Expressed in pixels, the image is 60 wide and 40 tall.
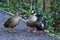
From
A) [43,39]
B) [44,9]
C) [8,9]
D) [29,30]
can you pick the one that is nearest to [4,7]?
[8,9]

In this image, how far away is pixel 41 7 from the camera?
12.8m

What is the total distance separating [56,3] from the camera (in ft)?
41.5

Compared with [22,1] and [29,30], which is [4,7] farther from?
[29,30]

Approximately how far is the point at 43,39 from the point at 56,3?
18.7ft

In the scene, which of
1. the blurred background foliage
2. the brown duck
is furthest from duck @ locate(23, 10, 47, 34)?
the blurred background foliage

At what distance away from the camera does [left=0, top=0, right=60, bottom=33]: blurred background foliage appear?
37.9 ft

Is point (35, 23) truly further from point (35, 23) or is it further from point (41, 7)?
point (41, 7)

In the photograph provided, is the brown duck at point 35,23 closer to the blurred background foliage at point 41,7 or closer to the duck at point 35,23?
the duck at point 35,23

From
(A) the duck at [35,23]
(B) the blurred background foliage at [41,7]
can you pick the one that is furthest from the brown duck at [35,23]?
(B) the blurred background foliage at [41,7]

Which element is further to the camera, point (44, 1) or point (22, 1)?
point (22, 1)

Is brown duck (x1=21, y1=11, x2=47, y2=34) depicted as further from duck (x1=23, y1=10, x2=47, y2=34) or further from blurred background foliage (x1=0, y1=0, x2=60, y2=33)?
blurred background foliage (x1=0, y1=0, x2=60, y2=33)

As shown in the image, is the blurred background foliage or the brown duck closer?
the brown duck

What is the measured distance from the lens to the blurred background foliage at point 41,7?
11566 mm

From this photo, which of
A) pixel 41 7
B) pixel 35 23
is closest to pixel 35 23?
pixel 35 23
